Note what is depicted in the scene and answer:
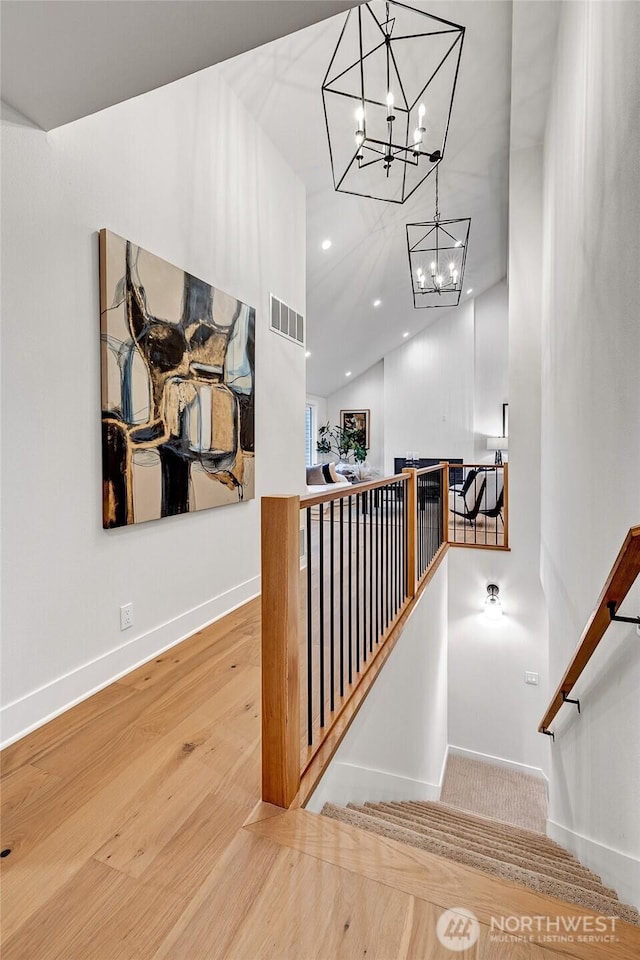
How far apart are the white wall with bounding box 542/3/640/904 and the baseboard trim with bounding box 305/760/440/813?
972mm

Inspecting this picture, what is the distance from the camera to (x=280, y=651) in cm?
158

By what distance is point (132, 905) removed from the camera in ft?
3.99

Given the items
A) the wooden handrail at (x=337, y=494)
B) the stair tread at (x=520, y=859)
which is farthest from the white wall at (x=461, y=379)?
the stair tread at (x=520, y=859)

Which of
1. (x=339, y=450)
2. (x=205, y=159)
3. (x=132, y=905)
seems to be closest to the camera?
(x=132, y=905)

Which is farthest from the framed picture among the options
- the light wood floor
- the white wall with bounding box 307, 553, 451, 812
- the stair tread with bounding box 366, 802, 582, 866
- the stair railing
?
the light wood floor

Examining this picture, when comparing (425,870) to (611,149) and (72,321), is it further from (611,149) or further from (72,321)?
(611,149)

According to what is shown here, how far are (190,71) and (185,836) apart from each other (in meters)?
2.46

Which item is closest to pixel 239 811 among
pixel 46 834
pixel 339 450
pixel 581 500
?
pixel 46 834

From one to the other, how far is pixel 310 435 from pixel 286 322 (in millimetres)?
7068

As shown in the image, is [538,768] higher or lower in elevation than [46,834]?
lower

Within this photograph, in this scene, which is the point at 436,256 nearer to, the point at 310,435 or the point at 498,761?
the point at 310,435

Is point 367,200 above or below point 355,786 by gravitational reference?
above

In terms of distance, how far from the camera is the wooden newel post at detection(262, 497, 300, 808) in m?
1.56

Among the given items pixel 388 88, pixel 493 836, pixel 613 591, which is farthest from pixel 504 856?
pixel 388 88
